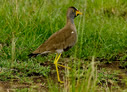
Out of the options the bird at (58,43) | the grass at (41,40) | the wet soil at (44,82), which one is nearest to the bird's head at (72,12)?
the grass at (41,40)

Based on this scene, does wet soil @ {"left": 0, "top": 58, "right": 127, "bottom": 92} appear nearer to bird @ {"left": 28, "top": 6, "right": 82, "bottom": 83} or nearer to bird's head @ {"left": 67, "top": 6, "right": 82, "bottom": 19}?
bird @ {"left": 28, "top": 6, "right": 82, "bottom": 83}

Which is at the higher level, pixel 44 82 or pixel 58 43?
pixel 58 43

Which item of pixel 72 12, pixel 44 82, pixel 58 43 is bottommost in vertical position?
pixel 44 82

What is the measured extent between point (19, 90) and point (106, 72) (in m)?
1.63

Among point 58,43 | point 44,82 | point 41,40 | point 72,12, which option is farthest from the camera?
point 41,40

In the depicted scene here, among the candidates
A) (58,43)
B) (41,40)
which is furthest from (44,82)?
(41,40)

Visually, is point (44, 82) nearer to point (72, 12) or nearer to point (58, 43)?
point (58, 43)

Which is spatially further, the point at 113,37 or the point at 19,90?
the point at 113,37

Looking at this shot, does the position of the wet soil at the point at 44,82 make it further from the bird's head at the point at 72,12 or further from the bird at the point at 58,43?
the bird's head at the point at 72,12

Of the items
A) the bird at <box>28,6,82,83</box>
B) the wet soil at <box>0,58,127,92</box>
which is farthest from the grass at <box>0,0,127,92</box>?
the bird at <box>28,6,82,83</box>

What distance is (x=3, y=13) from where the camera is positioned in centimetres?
670

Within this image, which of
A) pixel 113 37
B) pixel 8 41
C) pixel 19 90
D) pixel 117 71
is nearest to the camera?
pixel 19 90

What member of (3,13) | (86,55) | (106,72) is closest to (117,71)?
(106,72)

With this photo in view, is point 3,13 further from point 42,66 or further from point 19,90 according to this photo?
point 19,90
